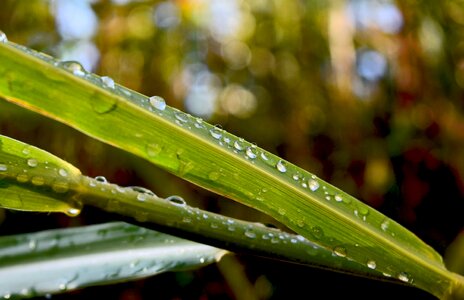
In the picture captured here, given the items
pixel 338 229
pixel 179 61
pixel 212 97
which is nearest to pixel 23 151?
pixel 338 229

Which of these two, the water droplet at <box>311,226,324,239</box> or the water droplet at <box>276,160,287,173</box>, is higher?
the water droplet at <box>276,160,287,173</box>

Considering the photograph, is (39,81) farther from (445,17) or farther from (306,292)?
(445,17)

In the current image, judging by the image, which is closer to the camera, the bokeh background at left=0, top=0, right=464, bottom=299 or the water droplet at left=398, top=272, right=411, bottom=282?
the water droplet at left=398, top=272, right=411, bottom=282

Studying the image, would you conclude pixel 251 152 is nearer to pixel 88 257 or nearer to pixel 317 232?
pixel 317 232

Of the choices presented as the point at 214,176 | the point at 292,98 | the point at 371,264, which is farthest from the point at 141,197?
the point at 292,98

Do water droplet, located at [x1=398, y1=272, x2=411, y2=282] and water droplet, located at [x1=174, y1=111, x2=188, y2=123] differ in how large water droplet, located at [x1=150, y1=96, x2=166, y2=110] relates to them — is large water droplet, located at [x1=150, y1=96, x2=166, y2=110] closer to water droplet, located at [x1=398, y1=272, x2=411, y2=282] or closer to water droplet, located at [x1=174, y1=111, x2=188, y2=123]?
water droplet, located at [x1=174, y1=111, x2=188, y2=123]

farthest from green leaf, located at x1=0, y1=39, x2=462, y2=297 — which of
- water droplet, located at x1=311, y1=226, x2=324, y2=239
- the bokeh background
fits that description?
the bokeh background
